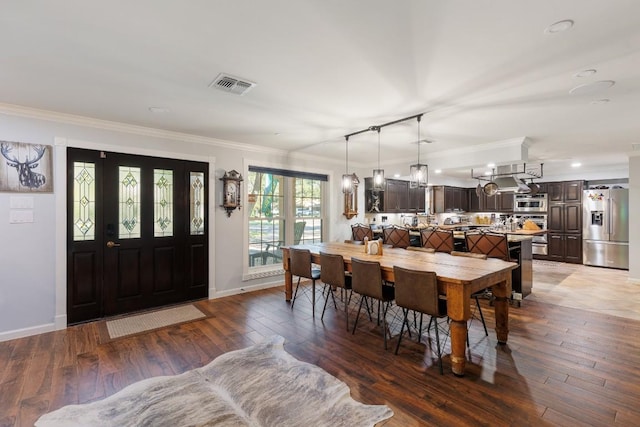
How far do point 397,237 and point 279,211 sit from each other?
2225 mm

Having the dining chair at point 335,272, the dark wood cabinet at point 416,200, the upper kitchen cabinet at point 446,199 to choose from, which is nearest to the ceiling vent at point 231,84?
the dining chair at point 335,272

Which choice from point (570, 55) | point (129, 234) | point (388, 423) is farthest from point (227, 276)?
point (570, 55)

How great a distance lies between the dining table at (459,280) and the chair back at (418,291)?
9 cm

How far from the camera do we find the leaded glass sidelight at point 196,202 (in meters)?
4.53

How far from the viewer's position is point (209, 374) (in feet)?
8.39

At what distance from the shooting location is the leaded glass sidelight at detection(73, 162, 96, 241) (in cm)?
365

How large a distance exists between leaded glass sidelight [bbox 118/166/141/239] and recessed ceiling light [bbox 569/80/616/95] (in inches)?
194

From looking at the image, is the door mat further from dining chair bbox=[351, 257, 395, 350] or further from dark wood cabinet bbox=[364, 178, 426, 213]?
dark wood cabinet bbox=[364, 178, 426, 213]

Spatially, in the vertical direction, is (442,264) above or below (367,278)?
above

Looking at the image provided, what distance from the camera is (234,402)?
2.21m

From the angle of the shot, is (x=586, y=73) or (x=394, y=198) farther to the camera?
(x=394, y=198)

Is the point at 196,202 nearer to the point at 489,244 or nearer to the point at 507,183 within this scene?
the point at 489,244

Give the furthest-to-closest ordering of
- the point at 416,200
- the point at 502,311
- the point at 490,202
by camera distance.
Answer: the point at 490,202 < the point at 416,200 < the point at 502,311

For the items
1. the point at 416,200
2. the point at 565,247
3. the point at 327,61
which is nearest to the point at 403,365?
the point at 327,61
